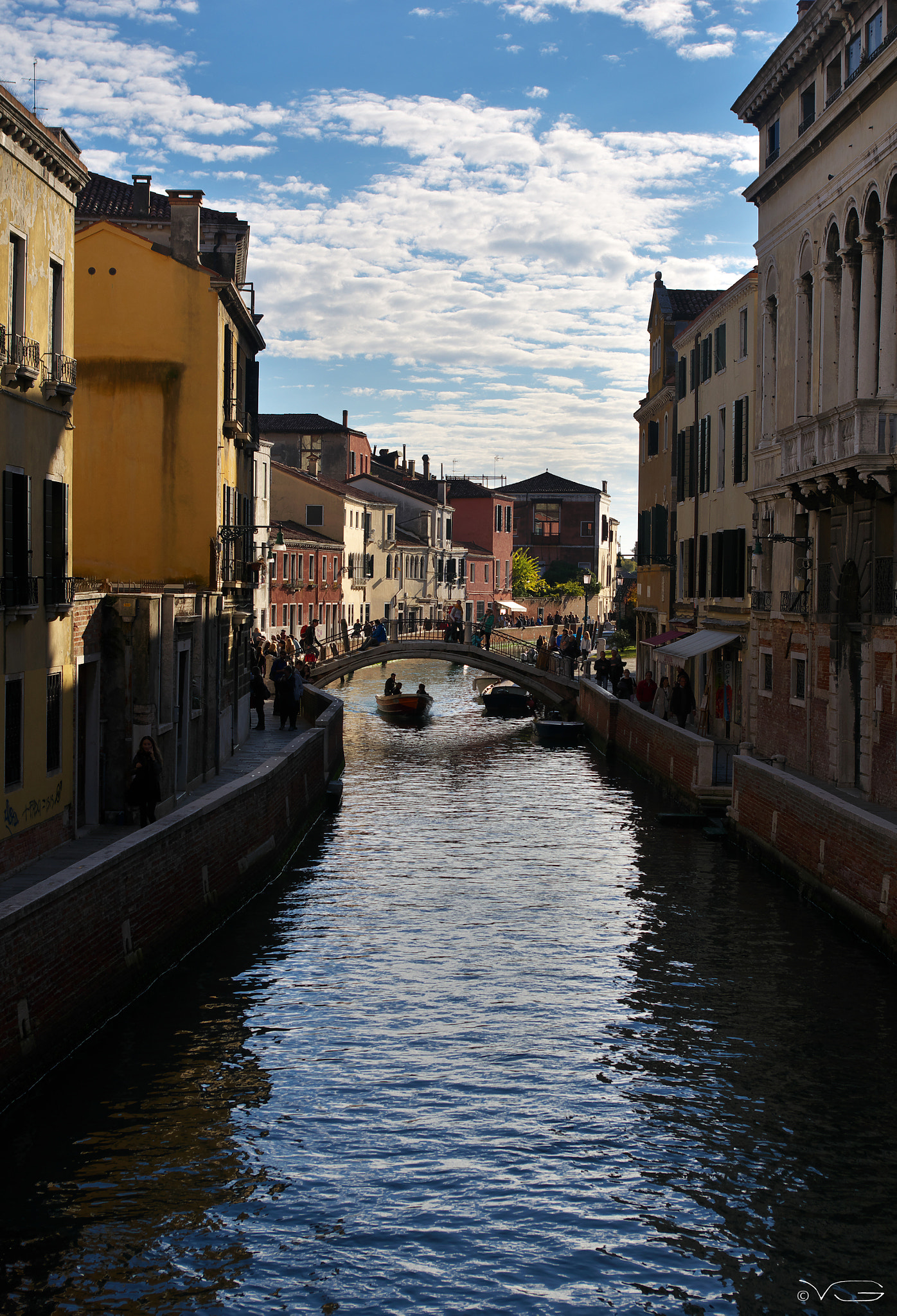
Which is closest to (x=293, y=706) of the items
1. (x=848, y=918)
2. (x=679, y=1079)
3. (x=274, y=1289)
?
(x=848, y=918)

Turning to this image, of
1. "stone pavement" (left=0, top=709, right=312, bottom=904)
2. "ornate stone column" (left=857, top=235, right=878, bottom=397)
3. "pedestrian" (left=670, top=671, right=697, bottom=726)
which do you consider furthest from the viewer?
"pedestrian" (left=670, top=671, right=697, bottom=726)

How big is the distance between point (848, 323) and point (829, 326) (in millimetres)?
1210

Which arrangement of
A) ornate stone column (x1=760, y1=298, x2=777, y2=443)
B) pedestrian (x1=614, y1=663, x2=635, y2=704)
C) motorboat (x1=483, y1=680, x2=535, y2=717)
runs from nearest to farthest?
1. ornate stone column (x1=760, y1=298, x2=777, y2=443)
2. pedestrian (x1=614, y1=663, x2=635, y2=704)
3. motorboat (x1=483, y1=680, x2=535, y2=717)

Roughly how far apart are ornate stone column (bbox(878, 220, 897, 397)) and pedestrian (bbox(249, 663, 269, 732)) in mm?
17171

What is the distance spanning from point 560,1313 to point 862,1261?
86.3 inches

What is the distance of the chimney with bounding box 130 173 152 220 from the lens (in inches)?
1119

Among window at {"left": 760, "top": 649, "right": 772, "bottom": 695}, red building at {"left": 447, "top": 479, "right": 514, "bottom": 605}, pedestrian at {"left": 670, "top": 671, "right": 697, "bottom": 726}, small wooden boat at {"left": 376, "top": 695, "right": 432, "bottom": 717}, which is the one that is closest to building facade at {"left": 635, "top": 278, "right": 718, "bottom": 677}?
pedestrian at {"left": 670, "top": 671, "right": 697, "bottom": 726}

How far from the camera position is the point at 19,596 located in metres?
17.0

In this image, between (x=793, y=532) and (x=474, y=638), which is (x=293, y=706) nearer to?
(x=793, y=532)

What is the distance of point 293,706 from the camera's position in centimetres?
3456

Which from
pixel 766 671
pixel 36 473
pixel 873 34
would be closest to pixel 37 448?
pixel 36 473

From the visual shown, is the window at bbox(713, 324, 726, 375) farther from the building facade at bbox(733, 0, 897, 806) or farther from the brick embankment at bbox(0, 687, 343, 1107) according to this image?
the brick embankment at bbox(0, 687, 343, 1107)

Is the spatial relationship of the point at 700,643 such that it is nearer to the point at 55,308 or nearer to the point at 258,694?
the point at 258,694

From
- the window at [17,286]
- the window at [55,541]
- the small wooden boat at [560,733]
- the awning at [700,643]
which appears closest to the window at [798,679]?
the awning at [700,643]
